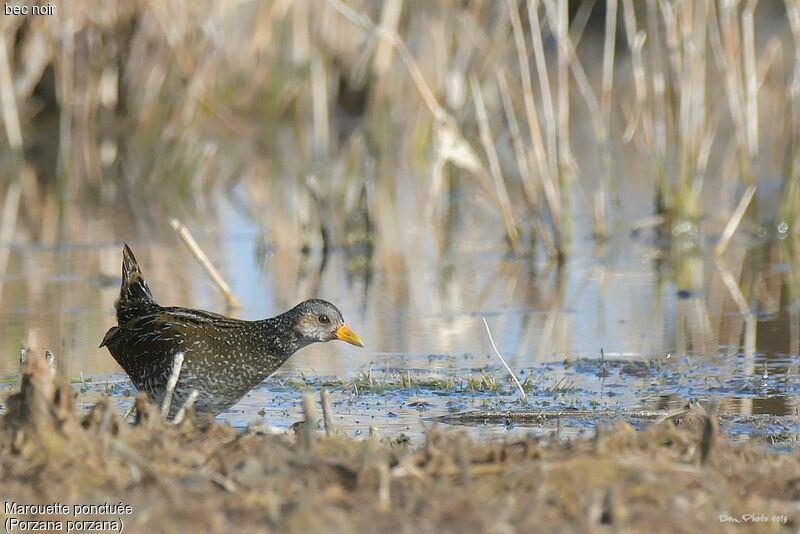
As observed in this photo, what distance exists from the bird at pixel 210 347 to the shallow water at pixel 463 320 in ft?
0.67

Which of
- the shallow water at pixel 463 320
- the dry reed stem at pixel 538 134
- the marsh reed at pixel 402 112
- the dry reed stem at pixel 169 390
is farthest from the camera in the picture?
the marsh reed at pixel 402 112

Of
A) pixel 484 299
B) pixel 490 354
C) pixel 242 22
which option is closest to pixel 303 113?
pixel 242 22

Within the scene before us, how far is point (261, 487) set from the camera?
13.0 ft

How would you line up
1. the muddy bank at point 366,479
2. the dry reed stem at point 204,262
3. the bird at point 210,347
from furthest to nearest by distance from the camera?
the dry reed stem at point 204,262 → the bird at point 210,347 → the muddy bank at point 366,479

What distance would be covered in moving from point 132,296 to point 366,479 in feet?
10.2

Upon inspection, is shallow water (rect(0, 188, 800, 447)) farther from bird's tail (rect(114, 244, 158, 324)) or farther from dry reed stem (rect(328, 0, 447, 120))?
dry reed stem (rect(328, 0, 447, 120))

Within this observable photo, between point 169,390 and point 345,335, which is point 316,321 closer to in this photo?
point 345,335

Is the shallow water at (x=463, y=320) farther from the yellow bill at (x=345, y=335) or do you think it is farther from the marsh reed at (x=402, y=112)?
the marsh reed at (x=402, y=112)

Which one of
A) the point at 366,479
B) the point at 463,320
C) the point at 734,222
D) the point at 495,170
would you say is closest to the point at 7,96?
the point at 495,170

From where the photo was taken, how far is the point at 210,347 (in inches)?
241

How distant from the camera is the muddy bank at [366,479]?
3801mm

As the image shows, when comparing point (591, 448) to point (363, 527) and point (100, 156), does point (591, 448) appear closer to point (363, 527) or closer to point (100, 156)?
point (363, 527)

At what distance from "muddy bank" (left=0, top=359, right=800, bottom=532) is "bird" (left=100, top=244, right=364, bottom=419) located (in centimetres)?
140

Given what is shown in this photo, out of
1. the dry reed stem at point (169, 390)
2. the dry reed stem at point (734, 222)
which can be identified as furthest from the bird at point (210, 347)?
the dry reed stem at point (734, 222)
